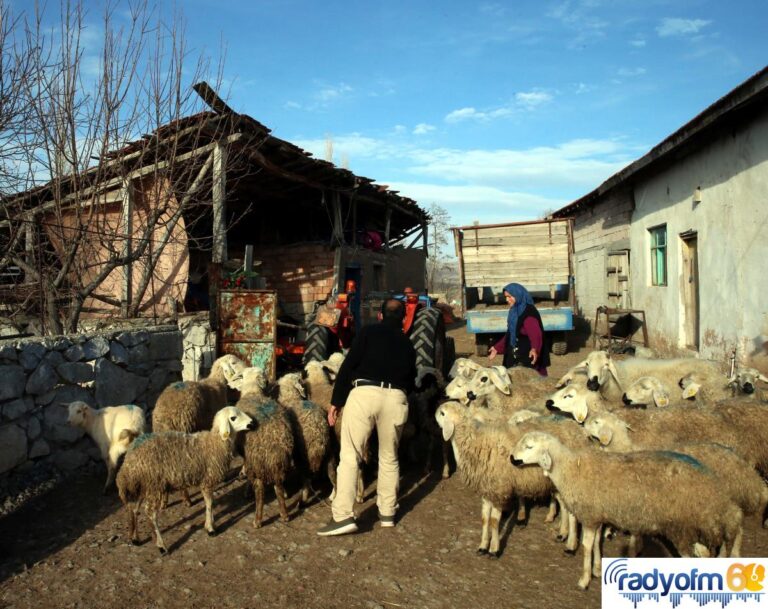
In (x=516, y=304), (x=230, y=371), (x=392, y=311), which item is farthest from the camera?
(x=516, y=304)

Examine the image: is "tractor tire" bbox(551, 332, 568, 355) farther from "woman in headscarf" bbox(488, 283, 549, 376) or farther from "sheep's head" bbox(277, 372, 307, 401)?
"sheep's head" bbox(277, 372, 307, 401)

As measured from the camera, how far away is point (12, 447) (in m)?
5.38

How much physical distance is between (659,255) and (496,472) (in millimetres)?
10217

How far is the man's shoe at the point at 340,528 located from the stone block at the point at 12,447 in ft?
→ 9.46

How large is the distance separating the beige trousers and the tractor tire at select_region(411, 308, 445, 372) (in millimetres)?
2556

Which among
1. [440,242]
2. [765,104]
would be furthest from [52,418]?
[440,242]

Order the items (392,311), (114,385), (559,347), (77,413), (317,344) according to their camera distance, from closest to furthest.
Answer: (392,311)
(77,413)
(114,385)
(317,344)
(559,347)

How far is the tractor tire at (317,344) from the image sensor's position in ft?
25.5

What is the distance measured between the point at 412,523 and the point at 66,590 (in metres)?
2.52

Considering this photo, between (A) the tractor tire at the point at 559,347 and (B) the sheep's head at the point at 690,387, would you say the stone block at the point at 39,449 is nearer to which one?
(B) the sheep's head at the point at 690,387

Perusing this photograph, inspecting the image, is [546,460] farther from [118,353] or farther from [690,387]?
[118,353]

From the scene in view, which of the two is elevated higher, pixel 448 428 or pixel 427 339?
pixel 427 339

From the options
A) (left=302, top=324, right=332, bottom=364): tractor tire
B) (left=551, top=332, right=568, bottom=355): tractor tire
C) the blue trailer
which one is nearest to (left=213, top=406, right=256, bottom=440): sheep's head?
(left=302, top=324, right=332, bottom=364): tractor tire

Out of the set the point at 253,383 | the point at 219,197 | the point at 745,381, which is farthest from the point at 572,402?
the point at 219,197
